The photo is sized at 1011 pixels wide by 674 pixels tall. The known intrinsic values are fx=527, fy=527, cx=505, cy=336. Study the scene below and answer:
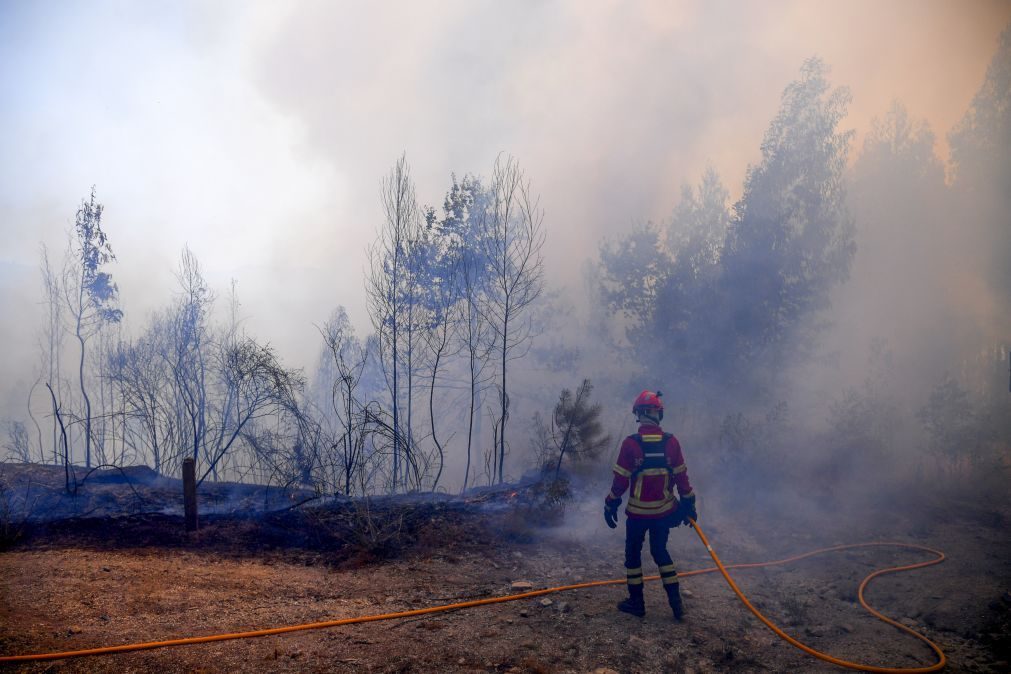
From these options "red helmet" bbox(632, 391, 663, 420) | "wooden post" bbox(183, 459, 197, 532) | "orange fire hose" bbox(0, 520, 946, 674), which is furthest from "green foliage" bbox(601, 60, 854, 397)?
"wooden post" bbox(183, 459, 197, 532)

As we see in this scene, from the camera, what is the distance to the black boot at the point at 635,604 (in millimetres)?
5387

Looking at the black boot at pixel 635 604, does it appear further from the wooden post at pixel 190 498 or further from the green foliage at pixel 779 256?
the green foliage at pixel 779 256

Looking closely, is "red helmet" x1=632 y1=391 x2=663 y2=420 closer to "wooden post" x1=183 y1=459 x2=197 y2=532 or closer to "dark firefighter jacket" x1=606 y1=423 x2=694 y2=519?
"dark firefighter jacket" x1=606 y1=423 x2=694 y2=519

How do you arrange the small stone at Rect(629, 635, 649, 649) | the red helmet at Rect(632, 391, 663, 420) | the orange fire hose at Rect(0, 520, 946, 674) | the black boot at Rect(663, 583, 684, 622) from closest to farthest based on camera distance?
the orange fire hose at Rect(0, 520, 946, 674), the small stone at Rect(629, 635, 649, 649), the black boot at Rect(663, 583, 684, 622), the red helmet at Rect(632, 391, 663, 420)

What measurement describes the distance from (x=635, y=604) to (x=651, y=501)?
3.52 ft

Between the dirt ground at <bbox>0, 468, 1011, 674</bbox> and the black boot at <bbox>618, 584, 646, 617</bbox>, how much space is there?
0.10 meters

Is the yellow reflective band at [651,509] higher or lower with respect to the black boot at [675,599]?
higher

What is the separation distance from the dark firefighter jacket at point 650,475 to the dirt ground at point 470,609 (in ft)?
3.70

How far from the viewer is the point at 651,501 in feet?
17.7

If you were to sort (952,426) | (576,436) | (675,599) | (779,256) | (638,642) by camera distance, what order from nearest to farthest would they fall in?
(638,642)
(675,599)
(576,436)
(952,426)
(779,256)

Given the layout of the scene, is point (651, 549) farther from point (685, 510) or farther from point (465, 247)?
point (465, 247)

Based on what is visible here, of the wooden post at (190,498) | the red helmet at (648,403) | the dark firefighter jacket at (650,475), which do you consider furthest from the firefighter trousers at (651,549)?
the wooden post at (190,498)

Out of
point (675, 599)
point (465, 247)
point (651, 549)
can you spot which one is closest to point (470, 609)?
point (651, 549)

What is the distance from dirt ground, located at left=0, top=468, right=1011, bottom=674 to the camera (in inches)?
174
